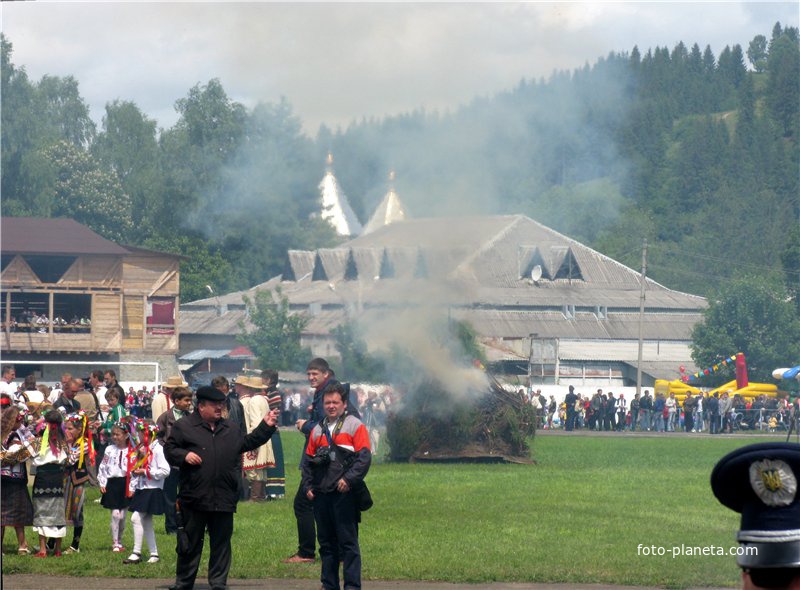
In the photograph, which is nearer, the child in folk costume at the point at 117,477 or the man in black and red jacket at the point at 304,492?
the man in black and red jacket at the point at 304,492

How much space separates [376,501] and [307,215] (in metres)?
53.1

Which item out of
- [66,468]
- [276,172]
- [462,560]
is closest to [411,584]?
[462,560]

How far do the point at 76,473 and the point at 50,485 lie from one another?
400mm

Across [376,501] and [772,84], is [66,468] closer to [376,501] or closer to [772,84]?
[376,501]

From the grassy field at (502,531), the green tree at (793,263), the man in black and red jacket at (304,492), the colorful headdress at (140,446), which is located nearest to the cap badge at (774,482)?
the man in black and red jacket at (304,492)

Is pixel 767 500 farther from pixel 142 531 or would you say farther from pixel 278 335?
pixel 278 335

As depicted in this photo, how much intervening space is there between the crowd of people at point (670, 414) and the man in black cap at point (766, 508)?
154 ft

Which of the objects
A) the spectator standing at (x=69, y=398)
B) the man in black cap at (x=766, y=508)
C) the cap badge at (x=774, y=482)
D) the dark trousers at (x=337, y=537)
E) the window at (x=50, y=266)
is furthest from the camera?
the window at (x=50, y=266)

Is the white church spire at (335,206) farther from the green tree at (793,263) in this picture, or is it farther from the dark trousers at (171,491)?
the dark trousers at (171,491)

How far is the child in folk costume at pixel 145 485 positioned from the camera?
44.7 ft

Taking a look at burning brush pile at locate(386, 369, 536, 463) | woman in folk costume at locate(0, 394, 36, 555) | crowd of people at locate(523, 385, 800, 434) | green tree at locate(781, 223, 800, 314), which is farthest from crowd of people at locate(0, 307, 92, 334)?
woman in folk costume at locate(0, 394, 36, 555)

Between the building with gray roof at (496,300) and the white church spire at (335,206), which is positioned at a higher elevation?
the white church spire at (335,206)

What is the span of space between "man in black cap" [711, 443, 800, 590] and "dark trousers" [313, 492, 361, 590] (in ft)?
24.3

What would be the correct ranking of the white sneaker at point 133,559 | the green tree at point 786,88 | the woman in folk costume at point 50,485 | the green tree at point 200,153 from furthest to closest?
the green tree at point 786,88 → the green tree at point 200,153 → the woman in folk costume at point 50,485 → the white sneaker at point 133,559
